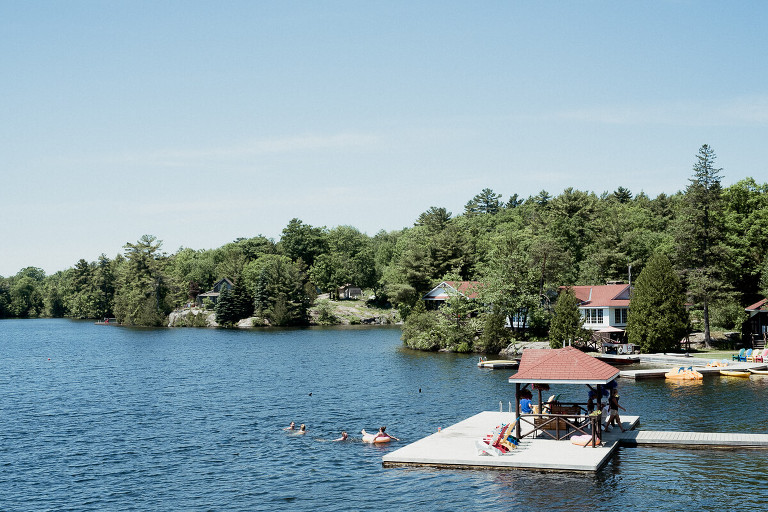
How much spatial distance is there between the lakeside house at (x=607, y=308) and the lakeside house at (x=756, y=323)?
43.4 feet

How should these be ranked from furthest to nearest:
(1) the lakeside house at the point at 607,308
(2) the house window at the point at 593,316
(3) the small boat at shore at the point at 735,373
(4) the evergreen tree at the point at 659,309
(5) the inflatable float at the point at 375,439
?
(2) the house window at the point at 593,316
(1) the lakeside house at the point at 607,308
(4) the evergreen tree at the point at 659,309
(3) the small boat at shore at the point at 735,373
(5) the inflatable float at the point at 375,439

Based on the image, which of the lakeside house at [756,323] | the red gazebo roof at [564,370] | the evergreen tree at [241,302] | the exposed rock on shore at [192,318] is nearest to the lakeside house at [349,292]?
→ the evergreen tree at [241,302]

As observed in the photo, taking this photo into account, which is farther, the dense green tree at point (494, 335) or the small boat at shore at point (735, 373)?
the dense green tree at point (494, 335)

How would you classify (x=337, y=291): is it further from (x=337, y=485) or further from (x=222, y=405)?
(x=337, y=485)

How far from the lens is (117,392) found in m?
56.8

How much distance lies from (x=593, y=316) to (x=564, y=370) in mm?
56258

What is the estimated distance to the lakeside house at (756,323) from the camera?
2948 inches

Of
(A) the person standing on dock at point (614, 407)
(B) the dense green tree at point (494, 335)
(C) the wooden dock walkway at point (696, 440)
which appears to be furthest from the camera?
(B) the dense green tree at point (494, 335)

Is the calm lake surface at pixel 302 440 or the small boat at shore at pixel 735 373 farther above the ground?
the small boat at shore at pixel 735 373

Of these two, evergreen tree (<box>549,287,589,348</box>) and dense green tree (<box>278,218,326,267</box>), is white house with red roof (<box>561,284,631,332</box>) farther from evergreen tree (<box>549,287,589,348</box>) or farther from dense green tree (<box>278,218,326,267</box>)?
dense green tree (<box>278,218,326,267</box>)

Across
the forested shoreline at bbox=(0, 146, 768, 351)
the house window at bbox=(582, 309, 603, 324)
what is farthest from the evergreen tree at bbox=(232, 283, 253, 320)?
the house window at bbox=(582, 309, 603, 324)

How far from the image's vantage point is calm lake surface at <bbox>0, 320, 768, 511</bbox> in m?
26.1

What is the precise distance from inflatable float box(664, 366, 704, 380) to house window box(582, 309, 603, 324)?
27219 mm

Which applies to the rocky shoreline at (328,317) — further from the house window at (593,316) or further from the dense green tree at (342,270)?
the house window at (593,316)
